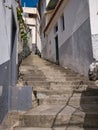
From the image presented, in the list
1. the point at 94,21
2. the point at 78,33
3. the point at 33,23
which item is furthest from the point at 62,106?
the point at 33,23

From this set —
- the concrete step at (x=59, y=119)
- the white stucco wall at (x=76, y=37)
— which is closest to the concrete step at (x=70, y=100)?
the concrete step at (x=59, y=119)

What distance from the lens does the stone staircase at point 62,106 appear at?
16.1 feet

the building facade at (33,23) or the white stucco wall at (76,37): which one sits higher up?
the building facade at (33,23)

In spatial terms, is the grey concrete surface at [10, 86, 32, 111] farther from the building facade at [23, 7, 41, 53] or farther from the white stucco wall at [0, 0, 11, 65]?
the building facade at [23, 7, 41, 53]

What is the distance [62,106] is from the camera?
6.00 metres

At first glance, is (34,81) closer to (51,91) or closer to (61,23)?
(51,91)

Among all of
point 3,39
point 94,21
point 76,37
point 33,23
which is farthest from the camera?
point 33,23

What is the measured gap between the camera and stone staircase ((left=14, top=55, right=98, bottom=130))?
4918 millimetres

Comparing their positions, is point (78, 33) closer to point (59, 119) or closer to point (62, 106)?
point (62, 106)

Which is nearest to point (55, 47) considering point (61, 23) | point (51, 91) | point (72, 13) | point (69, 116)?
point (61, 23)

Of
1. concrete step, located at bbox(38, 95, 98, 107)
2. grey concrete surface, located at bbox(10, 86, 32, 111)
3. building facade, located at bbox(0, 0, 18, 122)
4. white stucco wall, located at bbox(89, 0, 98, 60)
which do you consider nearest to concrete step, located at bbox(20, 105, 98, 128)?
grey concrete surface, located at bbox(10, 86, 32, 111)

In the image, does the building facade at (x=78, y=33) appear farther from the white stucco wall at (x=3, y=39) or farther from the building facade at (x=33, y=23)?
the building facade at (x=33, y=23)

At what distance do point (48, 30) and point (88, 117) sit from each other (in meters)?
13.9

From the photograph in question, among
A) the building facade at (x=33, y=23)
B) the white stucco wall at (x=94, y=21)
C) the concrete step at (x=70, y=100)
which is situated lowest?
the concrete step at (x=70, y=100)
